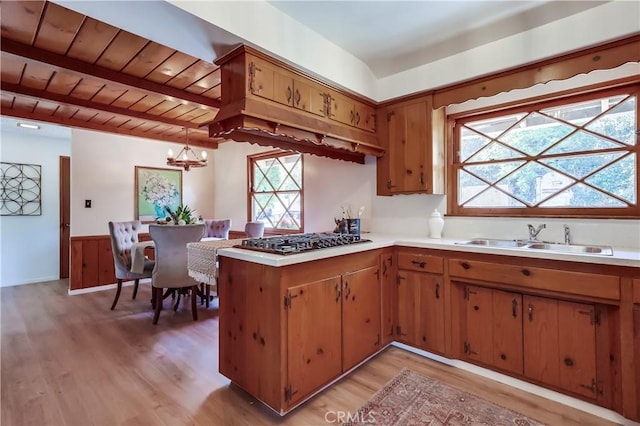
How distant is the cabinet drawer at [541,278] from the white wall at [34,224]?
18.8 feet

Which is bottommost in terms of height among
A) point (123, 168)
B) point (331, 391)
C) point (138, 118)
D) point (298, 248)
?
point (331, 391)

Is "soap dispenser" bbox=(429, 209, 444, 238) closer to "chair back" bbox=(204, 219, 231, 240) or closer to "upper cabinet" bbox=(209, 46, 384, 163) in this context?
"upper cabinet" bbox=(209, 46, 384, 163)

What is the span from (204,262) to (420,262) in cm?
163

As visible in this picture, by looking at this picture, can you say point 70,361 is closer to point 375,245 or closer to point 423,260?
point 375,245

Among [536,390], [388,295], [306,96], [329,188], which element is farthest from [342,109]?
[536,390]

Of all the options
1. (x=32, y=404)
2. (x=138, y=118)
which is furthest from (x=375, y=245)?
(x=138, y=118)

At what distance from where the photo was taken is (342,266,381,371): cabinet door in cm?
204

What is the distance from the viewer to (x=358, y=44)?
2.47m

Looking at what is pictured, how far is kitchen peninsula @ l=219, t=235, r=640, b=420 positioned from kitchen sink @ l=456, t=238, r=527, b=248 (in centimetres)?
25

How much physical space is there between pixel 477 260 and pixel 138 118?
420 cm

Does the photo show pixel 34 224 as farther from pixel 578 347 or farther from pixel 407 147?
pixel 578 347

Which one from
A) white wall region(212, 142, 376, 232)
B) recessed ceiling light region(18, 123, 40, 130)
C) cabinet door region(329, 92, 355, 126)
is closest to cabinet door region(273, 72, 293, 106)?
cabinet door region(329, 92, 355, 126)

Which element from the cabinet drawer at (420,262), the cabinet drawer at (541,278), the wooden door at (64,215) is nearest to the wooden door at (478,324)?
the cabinet drawer at (541,278)

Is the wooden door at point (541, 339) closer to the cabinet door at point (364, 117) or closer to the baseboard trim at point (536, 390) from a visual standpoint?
the baseboard trim at point (536, 390)
